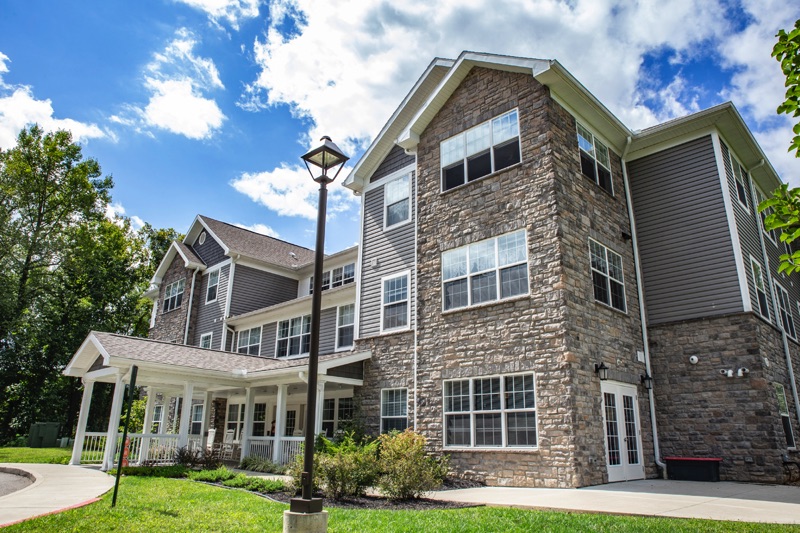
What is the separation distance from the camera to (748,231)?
14.4 m

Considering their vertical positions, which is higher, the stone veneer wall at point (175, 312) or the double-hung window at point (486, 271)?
the stone veneer wall at point (175, 312)

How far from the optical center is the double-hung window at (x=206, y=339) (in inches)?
966

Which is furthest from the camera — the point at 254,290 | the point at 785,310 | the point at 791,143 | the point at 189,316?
the point at 189,316

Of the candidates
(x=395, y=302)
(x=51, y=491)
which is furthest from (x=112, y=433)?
(x=395, y=302)

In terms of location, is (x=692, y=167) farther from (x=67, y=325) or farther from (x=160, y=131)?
(x=67, y=325)

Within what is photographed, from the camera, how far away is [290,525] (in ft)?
18.2

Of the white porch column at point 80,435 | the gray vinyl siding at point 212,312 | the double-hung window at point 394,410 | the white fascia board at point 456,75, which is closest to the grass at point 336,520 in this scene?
the double-hung window at point 394,410

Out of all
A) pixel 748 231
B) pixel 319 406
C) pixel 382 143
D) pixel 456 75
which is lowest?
pixel 319 406

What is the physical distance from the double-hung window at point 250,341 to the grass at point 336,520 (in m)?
13.8

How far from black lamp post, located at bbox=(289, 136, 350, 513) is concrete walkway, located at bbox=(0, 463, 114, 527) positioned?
4022mm

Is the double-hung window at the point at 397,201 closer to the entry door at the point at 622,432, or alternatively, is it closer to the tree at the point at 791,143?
the entry door at the point at 622,432

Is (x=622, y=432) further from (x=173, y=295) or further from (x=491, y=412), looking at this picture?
(x=173, y=295)

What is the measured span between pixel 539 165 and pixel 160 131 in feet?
39.4

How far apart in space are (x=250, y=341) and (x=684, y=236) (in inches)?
666
